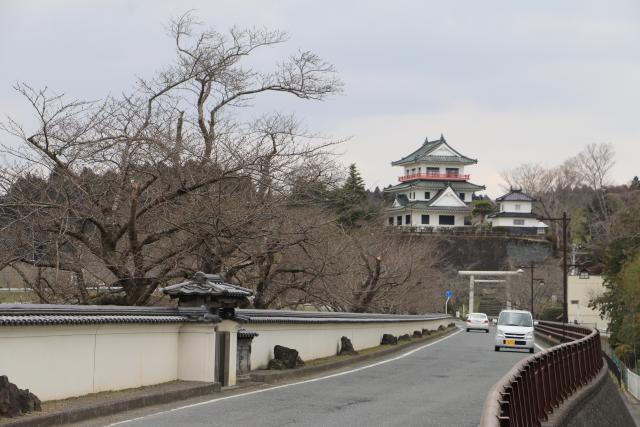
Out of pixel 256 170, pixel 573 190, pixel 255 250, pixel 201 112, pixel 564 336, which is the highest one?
pixel 573 190

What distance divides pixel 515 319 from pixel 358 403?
22672mm

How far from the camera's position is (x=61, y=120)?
18.1 m

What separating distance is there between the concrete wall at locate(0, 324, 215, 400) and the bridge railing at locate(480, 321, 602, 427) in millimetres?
6043

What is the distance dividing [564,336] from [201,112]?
22.1 m

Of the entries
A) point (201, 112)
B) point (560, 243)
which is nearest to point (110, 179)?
point (201, 112)

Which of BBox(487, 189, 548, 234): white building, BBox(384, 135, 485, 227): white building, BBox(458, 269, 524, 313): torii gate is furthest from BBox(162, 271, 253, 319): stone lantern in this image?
BBox(487, 189, 548, 234): white building

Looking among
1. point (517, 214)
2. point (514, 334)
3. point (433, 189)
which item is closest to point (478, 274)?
point (517, 214)

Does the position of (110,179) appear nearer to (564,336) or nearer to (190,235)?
(190,235)

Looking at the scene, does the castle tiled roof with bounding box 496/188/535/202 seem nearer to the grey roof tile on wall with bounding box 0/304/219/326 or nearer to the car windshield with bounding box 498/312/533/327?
the car windshield with bounding box 498/312/533/327

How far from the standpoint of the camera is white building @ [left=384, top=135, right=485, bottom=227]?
118 m

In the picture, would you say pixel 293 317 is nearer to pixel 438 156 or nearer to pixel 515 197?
pixel 515 197

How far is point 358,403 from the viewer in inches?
589

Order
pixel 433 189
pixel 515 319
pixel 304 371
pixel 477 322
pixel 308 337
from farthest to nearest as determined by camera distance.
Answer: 1. pixel 433 189
2. pixel 477 322
3. pixel 515 319
4. pixel 308 337
5. pixel 304 371

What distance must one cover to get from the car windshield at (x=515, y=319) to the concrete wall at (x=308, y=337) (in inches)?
194
